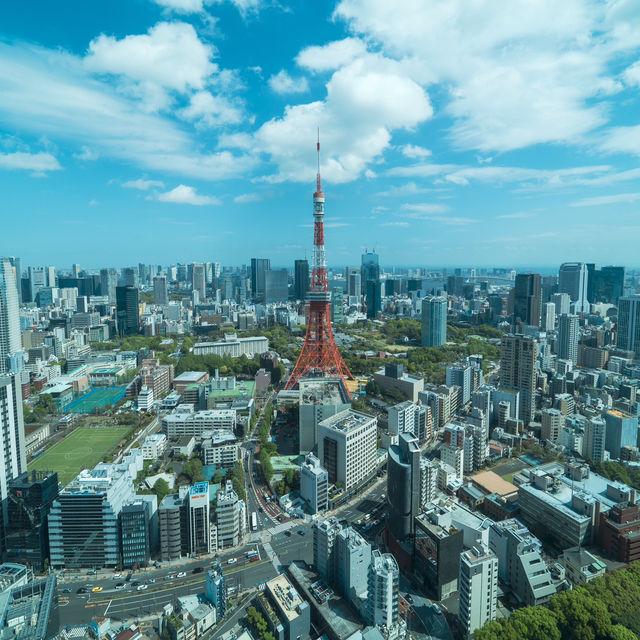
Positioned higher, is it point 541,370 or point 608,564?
point 541,370

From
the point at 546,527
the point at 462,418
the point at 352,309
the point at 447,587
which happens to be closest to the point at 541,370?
the point at 462,418

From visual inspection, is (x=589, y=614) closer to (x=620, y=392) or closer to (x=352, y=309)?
(x=620, y=392)

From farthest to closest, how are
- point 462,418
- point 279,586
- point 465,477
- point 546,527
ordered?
point 462,418
point 465,477
point 546,527
point 279,586

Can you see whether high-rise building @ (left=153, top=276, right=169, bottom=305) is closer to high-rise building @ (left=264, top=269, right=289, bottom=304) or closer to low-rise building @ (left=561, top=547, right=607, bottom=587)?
high-rise building @ (left=264, top=269, right=289, bottom=304)

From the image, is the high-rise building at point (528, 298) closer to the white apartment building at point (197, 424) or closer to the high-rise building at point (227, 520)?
the white apartment building at point (197, 424)

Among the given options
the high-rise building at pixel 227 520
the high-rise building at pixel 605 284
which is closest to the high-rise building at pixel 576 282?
the high-rise building at pixel 605 284

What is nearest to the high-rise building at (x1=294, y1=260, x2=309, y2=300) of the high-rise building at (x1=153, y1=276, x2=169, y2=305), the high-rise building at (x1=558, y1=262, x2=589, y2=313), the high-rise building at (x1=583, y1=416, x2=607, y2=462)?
the high-rise building at (x1=153, y1=276, x2=169, y2=305)

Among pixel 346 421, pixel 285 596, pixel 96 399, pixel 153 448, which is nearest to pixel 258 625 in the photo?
pixel 285 596

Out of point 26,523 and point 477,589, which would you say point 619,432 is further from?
point 26,523
